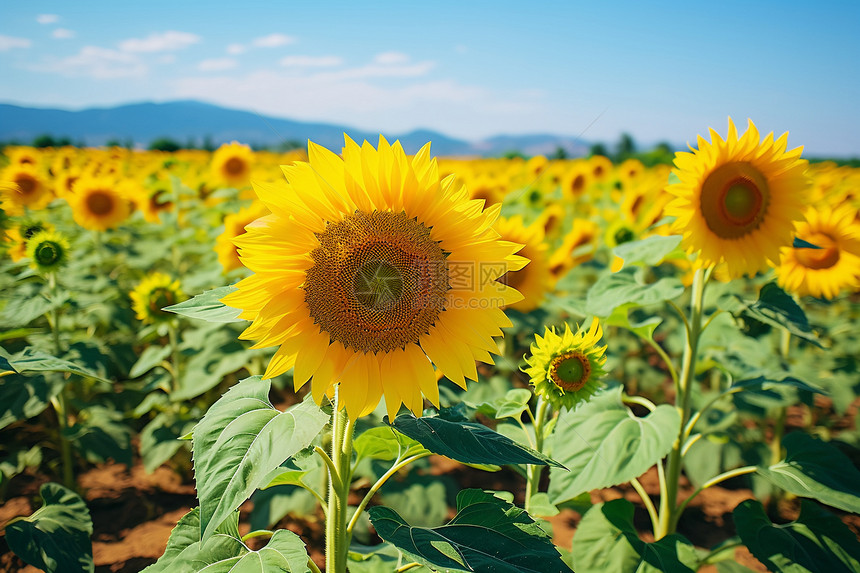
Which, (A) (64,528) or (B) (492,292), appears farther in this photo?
(A) (64,528)

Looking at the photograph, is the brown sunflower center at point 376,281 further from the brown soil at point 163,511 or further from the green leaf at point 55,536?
the brown soil at point 163,511

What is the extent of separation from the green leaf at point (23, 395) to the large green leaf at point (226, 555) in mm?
1620

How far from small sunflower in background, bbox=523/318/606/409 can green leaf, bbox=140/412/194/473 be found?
8.25 feet

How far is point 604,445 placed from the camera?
216 centimetres

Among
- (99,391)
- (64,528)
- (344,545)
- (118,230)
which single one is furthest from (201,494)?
(118,230)

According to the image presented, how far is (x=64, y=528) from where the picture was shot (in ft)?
7.36

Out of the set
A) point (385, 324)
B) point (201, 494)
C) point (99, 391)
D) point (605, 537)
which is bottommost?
point (99, 391)

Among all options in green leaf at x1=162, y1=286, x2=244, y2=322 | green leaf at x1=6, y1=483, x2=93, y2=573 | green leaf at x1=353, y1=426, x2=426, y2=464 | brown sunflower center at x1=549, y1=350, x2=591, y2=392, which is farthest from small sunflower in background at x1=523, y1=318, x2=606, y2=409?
green leaf at x1=6, y1=483, x2=93, y2=573

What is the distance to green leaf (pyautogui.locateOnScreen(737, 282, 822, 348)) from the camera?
2.28 m

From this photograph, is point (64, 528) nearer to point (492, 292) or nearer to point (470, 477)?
point (492, 292)

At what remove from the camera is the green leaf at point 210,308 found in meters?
1.43

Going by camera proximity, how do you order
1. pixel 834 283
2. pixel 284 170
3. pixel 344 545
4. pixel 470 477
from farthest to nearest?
pixel 470 477 → pixel 834 283 → pixel 344 545 → pixel 284 170

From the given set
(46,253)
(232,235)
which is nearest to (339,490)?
(232,235)

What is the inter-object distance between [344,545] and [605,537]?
45.6 inches
